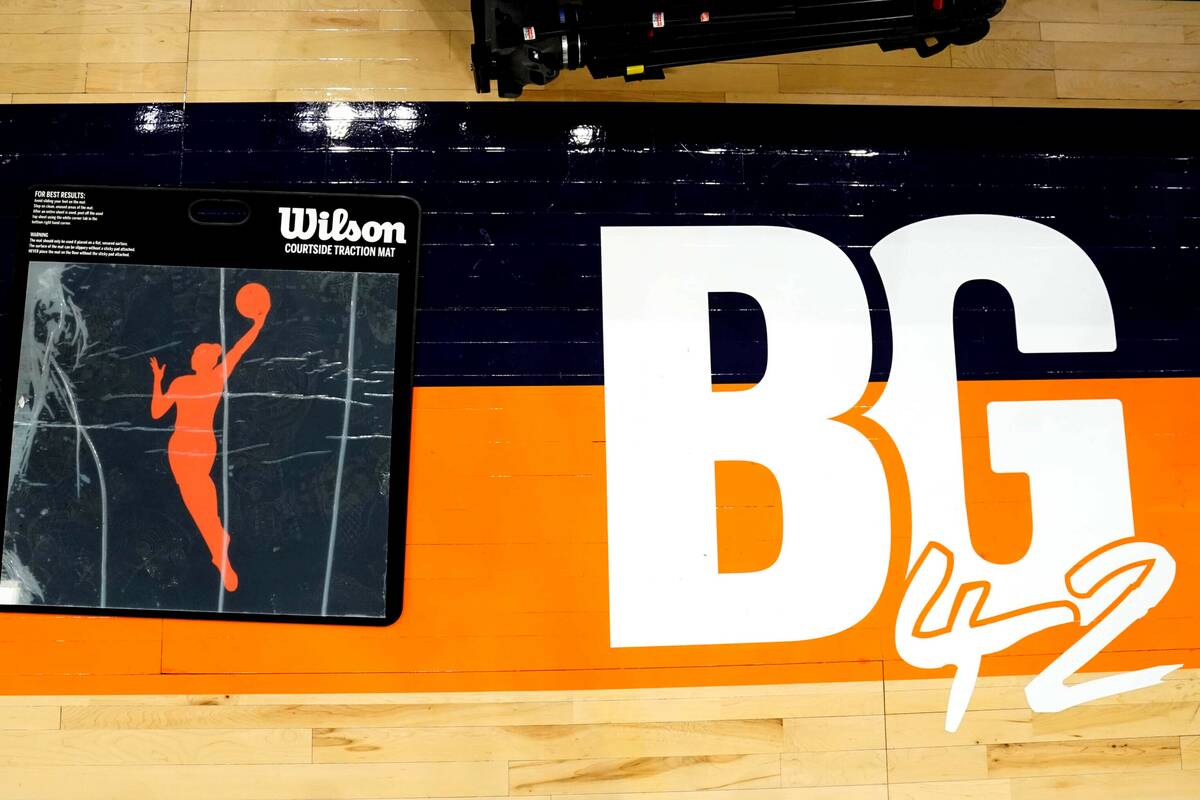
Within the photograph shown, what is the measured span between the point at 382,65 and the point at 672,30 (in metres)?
0.89

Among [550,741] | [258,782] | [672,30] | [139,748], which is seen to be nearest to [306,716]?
[258,782]

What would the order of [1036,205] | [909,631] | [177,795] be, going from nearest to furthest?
[177,795]
[909,631]
[1036,205]

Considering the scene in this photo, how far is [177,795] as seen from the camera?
7.18ft

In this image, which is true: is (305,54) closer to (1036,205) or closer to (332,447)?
(332,447)

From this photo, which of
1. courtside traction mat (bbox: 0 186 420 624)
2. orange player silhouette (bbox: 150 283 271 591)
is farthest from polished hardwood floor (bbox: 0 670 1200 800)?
orange player silhouette (bbox: 150 283 271 591)

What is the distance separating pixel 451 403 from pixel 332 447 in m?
0.35

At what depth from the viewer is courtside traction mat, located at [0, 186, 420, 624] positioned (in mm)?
2217

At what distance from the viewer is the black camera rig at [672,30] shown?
6.98ft

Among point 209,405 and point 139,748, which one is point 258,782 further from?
point 209,405

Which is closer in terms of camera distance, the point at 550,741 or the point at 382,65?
the point at 550,741

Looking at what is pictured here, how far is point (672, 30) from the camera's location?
85.3 inches

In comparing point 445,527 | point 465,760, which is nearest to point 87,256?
point 445,527

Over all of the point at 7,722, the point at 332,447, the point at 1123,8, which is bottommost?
the point at 7,722

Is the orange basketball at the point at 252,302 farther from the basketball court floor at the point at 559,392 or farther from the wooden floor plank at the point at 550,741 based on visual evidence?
the wooden floor plank at the point at 550,741
